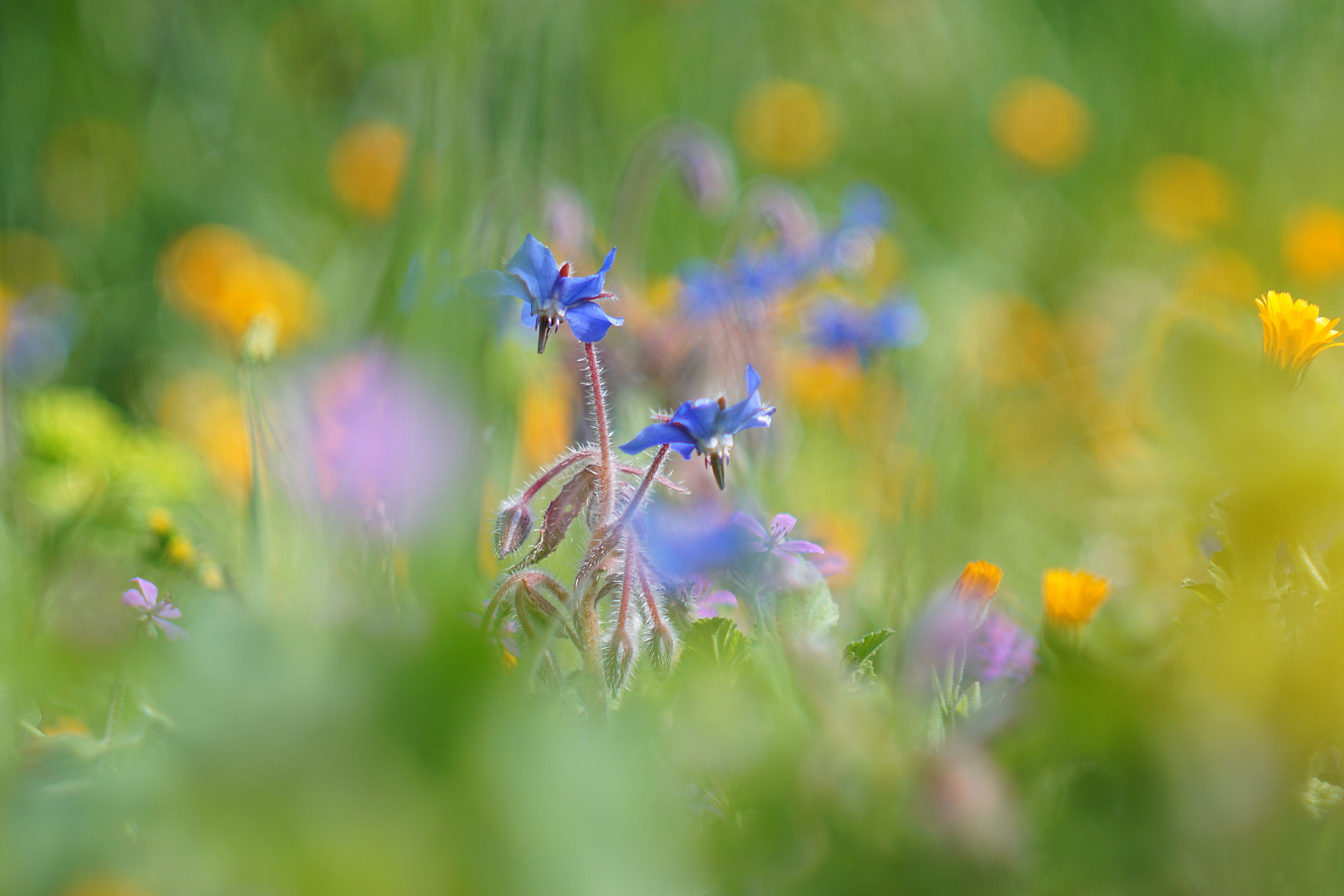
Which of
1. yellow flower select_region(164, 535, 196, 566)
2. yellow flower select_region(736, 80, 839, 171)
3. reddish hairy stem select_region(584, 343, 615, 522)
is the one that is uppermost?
yellow flower select_region(736, 80, 839, 171)

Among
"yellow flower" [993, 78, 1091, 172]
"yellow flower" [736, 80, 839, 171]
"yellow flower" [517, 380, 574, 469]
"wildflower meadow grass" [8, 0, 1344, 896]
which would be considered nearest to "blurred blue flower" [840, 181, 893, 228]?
"wildflower meadow grass" [8, 0, 1344, 896]

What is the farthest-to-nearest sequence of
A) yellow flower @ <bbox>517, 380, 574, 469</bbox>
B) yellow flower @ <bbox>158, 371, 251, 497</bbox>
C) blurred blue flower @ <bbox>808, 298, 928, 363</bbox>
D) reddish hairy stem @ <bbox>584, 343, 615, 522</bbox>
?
yellow flower @ <bbox>158, 371, 251, 497</bbox>
blurred blue flower @ <bbox>808, 298, 928, 363</bbox>
yellow flower @ <bbox>517, 380, 574, 469</bbox>
reddish hairy stem @ <bbox>584, 343, 615, 522</bbox>

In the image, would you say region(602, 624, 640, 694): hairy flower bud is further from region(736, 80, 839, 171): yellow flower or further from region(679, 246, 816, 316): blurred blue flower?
region(736, 80, 839, 171): yellow flower

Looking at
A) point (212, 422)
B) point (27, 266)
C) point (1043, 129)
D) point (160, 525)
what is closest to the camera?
point (160, 525)

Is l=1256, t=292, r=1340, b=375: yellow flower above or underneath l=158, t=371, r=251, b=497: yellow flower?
above

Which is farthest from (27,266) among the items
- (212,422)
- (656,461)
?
(656,461)

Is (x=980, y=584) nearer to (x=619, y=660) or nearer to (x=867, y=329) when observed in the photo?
(x=619, y=660)

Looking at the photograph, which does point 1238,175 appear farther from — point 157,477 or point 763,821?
point 763,821
